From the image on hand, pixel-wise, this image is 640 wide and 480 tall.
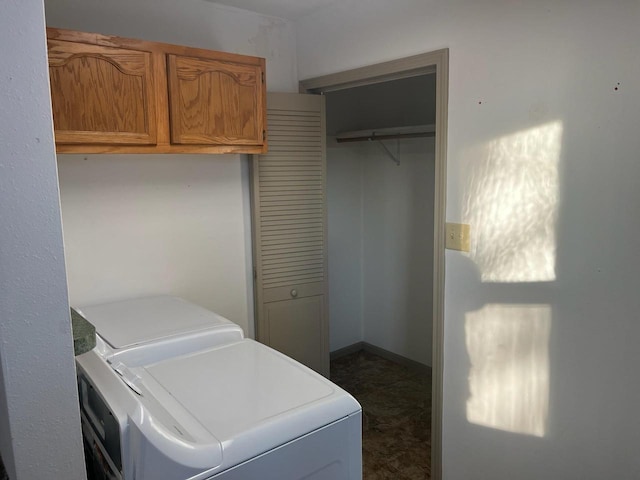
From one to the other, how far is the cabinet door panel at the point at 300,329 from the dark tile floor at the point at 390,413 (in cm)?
54

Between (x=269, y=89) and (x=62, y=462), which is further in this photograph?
(x=269, y=89)

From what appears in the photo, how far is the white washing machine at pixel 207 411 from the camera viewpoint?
1147mm

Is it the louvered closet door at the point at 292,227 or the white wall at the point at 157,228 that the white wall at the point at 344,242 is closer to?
the louvered closet door at the point at 292,227

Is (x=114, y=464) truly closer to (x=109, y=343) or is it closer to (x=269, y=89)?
(x=109, y=343)

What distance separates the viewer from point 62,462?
82 centimetres

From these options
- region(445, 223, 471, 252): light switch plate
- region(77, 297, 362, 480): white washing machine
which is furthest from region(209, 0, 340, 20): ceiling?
region(77, 297, 362, 480): white washing machine

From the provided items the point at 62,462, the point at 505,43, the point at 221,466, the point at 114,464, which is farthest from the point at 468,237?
the point at 62,462

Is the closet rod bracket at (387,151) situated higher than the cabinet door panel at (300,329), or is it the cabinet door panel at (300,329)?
the closet rod bracket at (387,151)

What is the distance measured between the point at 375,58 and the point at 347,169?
1499 millimetres

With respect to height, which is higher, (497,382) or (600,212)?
(600,212)

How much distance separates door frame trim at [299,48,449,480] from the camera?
6.82 feet

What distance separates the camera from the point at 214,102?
6.91 feet

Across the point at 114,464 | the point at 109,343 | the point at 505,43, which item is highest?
the point at 505,43

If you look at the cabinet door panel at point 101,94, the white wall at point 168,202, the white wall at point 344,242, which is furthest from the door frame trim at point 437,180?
the white wall at point 344,242
